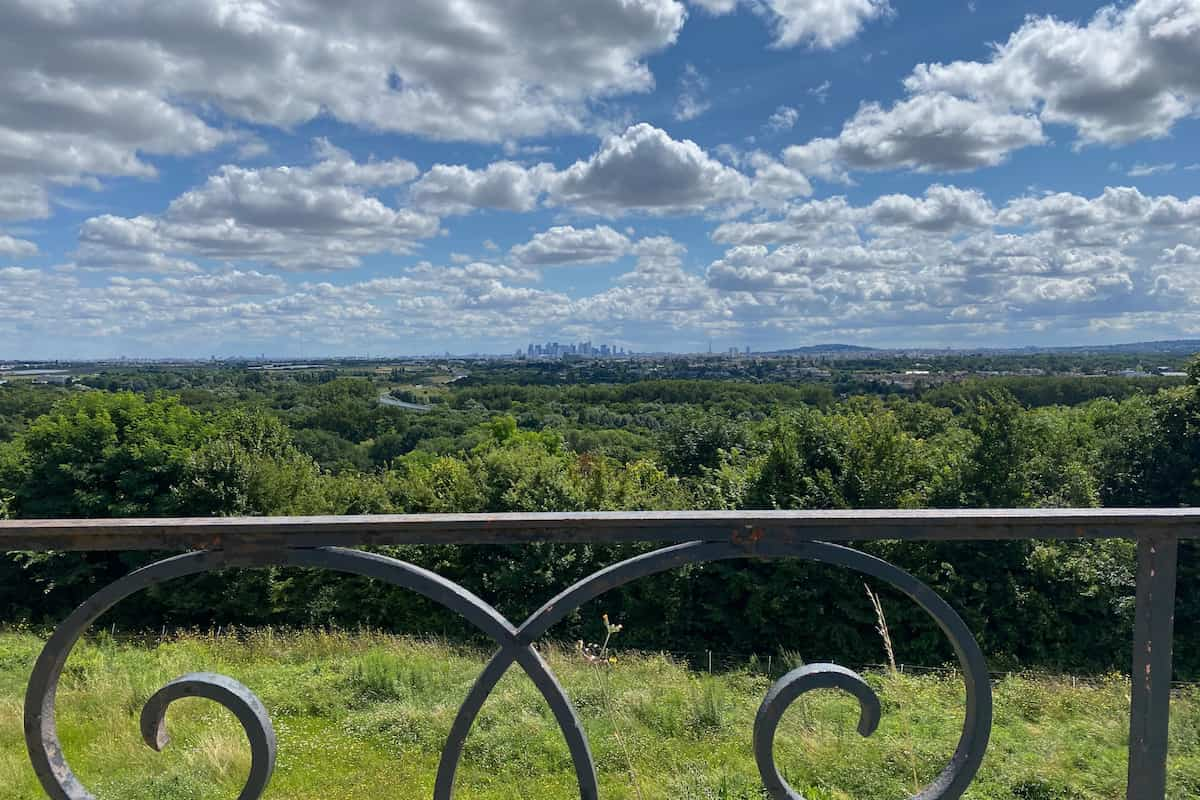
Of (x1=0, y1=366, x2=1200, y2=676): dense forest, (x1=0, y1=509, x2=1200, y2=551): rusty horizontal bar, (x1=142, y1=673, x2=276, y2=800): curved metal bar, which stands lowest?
(x1=0, y1=366, x2=1200, y2=676): dense forest

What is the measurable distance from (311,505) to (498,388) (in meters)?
80.9

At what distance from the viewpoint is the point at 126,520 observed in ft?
3.87

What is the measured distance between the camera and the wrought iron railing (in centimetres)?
120

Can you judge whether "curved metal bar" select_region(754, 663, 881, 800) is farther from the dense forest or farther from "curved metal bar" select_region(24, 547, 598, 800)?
the dense forest

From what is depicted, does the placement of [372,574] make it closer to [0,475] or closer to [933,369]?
[0,475]

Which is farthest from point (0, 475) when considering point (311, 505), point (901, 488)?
point (901, 488)

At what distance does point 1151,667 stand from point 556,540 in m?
1.11

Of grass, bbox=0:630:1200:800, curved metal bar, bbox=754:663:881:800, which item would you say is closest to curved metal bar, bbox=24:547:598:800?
curved metal bar, bbox=754:663:881:800

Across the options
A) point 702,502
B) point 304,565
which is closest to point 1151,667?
point 304,565

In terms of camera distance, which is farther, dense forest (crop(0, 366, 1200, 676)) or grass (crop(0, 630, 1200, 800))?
dense forest (crop(0, 366, 1200, 676))

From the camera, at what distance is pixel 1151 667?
1.29m

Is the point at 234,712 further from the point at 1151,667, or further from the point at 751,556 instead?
the point at 1151,667

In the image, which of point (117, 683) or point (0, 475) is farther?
point (0, 475)

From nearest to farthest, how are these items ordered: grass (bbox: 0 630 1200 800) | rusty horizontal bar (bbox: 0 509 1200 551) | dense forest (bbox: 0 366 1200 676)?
rusty horizontal bar (bbox: 0 509 1200 551) → grass (bbox: 0 630 1200 800) → dense forest (bbox: 0 366 1200 676)
